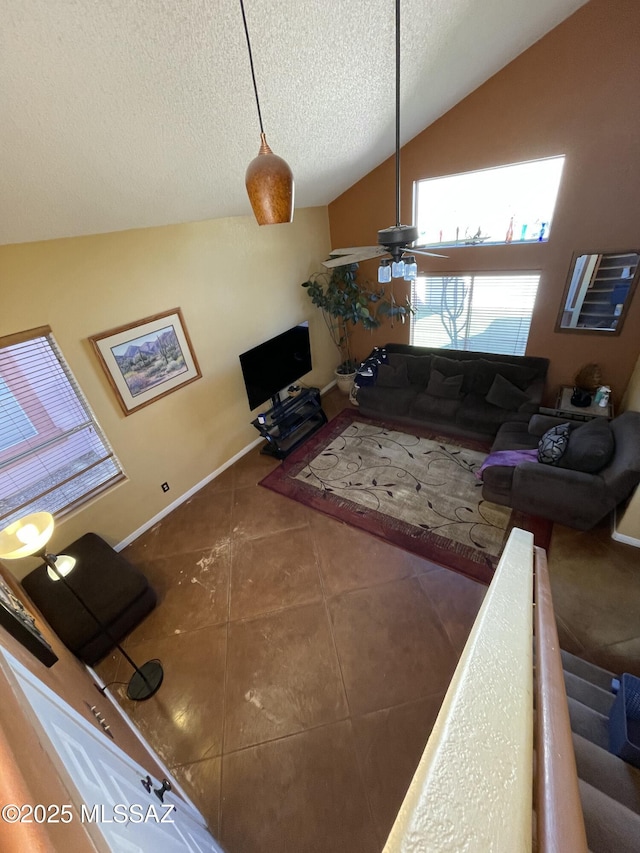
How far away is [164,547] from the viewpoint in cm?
331

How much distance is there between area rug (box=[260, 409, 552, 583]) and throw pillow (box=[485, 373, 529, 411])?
0.56 metres

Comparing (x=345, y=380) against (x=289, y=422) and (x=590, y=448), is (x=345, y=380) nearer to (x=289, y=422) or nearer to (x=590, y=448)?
(x=289, y=422)

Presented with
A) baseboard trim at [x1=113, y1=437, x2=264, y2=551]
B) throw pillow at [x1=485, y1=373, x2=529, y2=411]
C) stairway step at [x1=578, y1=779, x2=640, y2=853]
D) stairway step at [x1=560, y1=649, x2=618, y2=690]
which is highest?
stairway step at [x1=578, y1=779, x2=640, y2=853]

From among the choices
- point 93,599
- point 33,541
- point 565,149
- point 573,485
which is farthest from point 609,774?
point 565,149

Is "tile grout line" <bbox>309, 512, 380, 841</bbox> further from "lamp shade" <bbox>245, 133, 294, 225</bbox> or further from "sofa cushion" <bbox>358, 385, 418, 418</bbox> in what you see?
"lamp shade" <bbox>245, 133, 294, 225</bbox>

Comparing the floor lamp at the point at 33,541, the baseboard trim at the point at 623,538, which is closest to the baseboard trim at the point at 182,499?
the floor lamp at the point at 33,541

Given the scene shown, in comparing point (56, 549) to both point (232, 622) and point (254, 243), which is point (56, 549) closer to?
point (232, 622)

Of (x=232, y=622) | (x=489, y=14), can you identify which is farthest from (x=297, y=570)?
(x=489, y=14)

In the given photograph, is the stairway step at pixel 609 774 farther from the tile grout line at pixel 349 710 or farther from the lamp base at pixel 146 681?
the lamp base at pixel 146 681

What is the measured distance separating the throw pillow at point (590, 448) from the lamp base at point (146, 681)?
Answer: 11.6 ft

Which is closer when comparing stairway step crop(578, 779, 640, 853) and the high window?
stairway step crop(578, 779, 640, 853)

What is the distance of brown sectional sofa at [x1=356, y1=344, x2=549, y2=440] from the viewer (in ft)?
13.1

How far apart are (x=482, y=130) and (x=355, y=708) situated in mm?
5191

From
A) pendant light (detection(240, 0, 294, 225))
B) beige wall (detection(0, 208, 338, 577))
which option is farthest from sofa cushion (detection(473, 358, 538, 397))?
pendant light (detection(240, 0, 294, 225))
